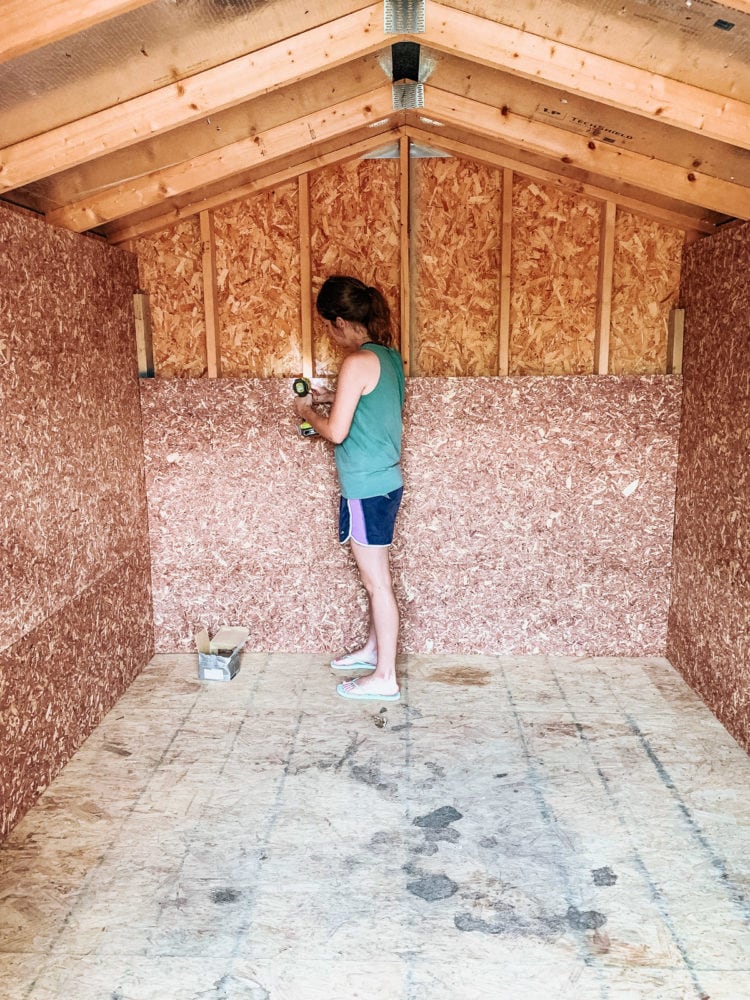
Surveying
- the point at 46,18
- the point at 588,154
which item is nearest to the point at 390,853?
the point at 46,18

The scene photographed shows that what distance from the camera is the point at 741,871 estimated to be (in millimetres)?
2117

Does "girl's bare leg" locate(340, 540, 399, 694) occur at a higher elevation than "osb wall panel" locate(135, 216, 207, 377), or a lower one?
lower

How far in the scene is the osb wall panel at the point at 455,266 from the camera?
3.48 meters

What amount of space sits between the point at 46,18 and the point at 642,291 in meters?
2.74

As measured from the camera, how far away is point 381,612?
3254mm

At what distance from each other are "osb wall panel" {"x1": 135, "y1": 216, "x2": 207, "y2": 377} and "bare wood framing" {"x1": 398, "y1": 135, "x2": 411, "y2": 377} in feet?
3.29

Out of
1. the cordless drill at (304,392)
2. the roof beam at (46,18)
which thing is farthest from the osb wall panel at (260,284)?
the roof beam at (46,18)

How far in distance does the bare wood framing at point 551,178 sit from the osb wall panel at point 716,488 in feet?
0.57

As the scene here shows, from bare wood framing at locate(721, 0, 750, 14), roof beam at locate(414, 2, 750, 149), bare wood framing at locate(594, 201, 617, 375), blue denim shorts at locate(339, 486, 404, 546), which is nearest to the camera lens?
bare wood framing at locate(721, 0, 750, 14)

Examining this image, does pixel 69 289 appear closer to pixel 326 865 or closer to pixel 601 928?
pixel 326 865

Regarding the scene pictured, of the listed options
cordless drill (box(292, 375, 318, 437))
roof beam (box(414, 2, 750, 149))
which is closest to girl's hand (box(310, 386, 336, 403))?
cordless drill (box(292, 375, 318, 437))

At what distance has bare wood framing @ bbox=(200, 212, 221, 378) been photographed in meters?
3.52

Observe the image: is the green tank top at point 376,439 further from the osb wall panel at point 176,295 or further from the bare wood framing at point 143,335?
the bare wood framing at point 143,335

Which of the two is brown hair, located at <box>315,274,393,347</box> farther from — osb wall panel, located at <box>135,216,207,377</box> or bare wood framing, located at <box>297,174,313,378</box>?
osb wall panel, located at <box>135,216,207,377</box>
